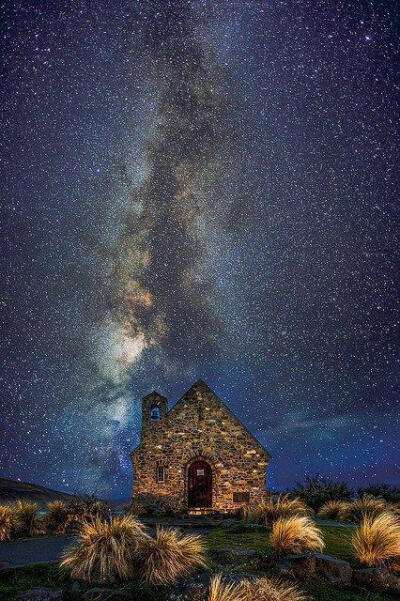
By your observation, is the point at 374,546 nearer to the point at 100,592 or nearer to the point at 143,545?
the point at 143,545

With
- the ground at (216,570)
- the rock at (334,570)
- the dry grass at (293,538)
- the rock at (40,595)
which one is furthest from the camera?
the dry grass at (293,538)

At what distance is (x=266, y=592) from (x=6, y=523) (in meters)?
9.35

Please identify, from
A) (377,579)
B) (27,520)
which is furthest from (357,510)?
(27,520)

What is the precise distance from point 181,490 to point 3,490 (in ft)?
130

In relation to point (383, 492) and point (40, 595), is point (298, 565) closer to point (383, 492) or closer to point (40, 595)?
point (40, 595)

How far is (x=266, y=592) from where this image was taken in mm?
5621

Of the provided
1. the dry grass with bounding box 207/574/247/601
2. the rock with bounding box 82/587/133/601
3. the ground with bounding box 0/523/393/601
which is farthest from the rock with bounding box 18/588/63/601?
the dry grass with bounding box 207/574/247/601

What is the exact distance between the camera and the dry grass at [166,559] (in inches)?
254

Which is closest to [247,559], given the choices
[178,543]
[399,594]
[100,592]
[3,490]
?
[178,543]

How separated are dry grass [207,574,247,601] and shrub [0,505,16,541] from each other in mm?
8584

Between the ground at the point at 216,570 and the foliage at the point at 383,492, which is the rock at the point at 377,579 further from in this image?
the foliage at the point at 383,492

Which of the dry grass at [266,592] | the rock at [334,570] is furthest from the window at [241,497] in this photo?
the dry grass at [266,592]

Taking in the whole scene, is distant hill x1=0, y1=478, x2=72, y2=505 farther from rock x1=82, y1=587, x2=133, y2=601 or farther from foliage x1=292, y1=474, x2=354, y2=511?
rock x1=82, y1=587, x2=133, y2=601

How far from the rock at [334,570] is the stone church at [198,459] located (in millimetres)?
15317
